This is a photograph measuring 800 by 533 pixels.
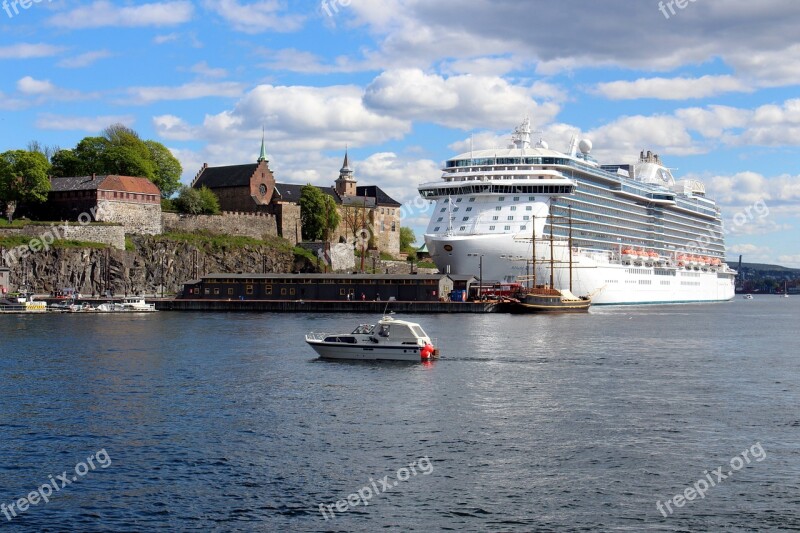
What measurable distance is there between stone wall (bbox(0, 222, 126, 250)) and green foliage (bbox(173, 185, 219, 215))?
15245 millimetres

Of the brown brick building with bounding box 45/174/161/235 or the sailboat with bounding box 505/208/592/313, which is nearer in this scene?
the sailboat with bounding box 505/208/592/313

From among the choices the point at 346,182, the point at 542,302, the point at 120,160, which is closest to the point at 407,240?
the point at 346,182

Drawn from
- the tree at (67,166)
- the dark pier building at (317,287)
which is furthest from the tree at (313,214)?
the dark pier building at (317,287)

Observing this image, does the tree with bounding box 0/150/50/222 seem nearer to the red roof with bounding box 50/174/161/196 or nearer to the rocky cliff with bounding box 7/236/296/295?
the red roof with bounding box 50/174/161/196

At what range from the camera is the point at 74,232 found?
363 ft

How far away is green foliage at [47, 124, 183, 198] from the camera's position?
126 m

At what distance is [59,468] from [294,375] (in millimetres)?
19011

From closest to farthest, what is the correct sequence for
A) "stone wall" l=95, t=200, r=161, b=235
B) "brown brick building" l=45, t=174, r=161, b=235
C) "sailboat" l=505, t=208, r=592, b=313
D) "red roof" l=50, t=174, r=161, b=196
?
"sailboat" l=505, t=208, r=592, b=313 < "brown brick building" l=45, t=174, r=161, b=235 < "stone wall" l=95, t=200, r=161, b=235 < "red roof" l=50, t=174, r=161, b=196

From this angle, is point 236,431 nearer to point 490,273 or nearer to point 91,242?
point 490,273

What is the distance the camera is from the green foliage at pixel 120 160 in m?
126

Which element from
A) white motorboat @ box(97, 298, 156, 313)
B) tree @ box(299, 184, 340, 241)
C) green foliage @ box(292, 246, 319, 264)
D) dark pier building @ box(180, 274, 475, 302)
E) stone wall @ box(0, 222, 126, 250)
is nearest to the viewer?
white motorboat @ box(97, 298, 156, 313)

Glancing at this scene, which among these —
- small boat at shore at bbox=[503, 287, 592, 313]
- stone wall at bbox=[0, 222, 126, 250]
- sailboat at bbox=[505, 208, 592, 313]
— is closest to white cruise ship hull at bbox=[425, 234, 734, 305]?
sailboat at bbox=[505, 208, 592, 313]

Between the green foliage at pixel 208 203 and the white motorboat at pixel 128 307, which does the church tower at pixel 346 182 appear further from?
the white motorboat at pixel 128 307

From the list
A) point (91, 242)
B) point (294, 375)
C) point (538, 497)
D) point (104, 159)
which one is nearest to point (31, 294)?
point (91, 242)
